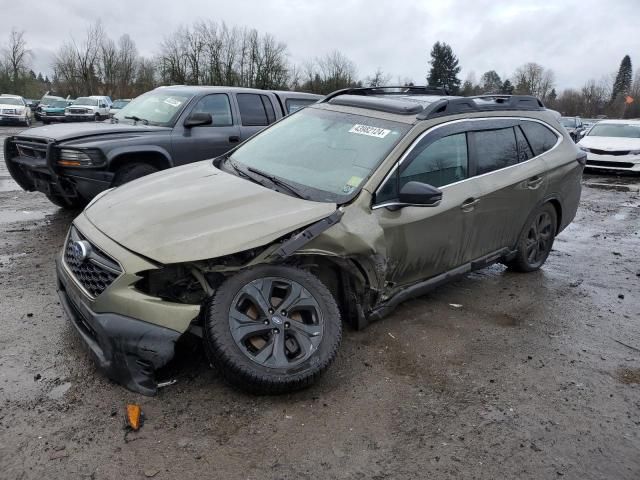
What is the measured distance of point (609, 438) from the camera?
2941 millimetres

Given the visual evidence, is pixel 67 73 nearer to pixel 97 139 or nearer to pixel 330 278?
pixel 97 139

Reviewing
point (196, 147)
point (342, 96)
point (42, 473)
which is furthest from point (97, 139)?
point (42, 473)

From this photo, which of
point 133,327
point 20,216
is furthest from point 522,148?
point 20,216

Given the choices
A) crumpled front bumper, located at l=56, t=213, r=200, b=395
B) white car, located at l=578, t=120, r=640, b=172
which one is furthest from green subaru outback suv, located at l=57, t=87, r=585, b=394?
white car, located at l=578, t=120, r=640, b=172

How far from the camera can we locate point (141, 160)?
21.6 ft

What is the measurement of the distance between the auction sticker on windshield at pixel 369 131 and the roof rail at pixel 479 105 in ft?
0.93

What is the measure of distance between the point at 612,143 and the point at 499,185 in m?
11.9

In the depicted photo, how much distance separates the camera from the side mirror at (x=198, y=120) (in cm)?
689

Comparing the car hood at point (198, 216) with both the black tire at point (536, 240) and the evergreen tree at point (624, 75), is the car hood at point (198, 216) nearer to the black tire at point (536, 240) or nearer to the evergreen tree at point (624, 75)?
the black tire at point (536, 240)

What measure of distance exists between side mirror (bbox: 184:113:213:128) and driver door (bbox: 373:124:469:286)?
3.76 m

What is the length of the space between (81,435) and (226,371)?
791 millimetres

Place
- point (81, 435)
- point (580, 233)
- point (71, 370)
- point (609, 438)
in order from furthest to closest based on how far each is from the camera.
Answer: point (580, 233)
point (71, 370)
point (609, 438)
point (81, 435)

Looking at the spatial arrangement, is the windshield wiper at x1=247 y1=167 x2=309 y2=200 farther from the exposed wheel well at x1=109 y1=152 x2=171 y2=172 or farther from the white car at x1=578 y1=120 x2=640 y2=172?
the white car at x1=578 y1=120 x2=640 y2=172

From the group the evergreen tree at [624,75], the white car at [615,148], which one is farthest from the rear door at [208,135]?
the evergreen tree at [624,75]
